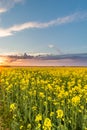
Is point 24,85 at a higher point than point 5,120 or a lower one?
higher

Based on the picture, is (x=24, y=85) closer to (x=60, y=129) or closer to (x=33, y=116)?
(x=33, y=116)

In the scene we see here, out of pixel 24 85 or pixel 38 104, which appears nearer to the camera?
pixel 38 104

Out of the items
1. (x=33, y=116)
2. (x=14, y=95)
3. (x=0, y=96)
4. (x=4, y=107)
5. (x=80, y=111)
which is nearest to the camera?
(x=80, y=111)

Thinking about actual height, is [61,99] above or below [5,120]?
above

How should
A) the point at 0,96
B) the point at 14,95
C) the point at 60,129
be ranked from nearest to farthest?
1. the point at 60,129
2. the point at 14,95
3. the point at 0,96

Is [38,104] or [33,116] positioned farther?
[38,104]

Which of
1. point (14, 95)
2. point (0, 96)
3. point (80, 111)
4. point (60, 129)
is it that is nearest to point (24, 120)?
point (80, 111)

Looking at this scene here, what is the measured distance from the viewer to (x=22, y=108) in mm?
15695

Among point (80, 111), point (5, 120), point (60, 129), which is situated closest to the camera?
point (60, 129)


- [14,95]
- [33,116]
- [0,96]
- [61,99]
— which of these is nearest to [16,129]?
[33,116]

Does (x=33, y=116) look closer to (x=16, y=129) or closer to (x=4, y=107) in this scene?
(x=16, y=129)

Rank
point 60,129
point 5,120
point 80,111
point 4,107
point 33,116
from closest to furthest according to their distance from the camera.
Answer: point 60,129 < point 80,111 < point 33,116 < point 5,120 < point 4,107

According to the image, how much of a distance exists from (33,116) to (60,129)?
3.47 metres

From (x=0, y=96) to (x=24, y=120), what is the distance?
833 cm
